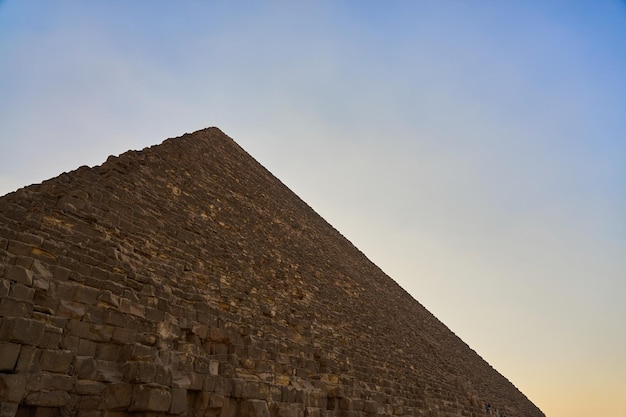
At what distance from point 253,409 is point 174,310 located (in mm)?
1633

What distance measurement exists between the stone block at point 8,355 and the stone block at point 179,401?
59.8 inches

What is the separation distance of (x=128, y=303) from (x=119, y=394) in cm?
121

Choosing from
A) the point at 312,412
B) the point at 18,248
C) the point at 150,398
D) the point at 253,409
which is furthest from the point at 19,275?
the point at 312,412

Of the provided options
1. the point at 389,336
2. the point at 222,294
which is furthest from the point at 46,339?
the point at 389,336

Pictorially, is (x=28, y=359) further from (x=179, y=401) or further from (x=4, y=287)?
(x=179, y=401)

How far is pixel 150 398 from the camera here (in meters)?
4.09

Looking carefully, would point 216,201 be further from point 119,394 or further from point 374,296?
point 374,296

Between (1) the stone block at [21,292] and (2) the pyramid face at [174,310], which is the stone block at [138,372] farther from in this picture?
(1) the stone block at [21,292]

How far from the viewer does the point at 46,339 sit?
374 cm

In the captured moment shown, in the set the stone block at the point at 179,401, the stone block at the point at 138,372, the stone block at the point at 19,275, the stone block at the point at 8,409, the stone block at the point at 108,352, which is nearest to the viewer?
the stone block at the point at 8,409

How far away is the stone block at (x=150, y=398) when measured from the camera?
4.00m

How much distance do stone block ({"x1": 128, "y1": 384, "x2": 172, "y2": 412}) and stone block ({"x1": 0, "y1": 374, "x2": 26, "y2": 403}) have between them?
0.96 metres

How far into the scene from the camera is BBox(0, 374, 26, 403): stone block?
326 centimetres

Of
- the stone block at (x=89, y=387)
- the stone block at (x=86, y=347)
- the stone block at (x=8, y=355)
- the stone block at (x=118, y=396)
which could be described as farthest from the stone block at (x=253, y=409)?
the stone block at (x=8, y=355)
